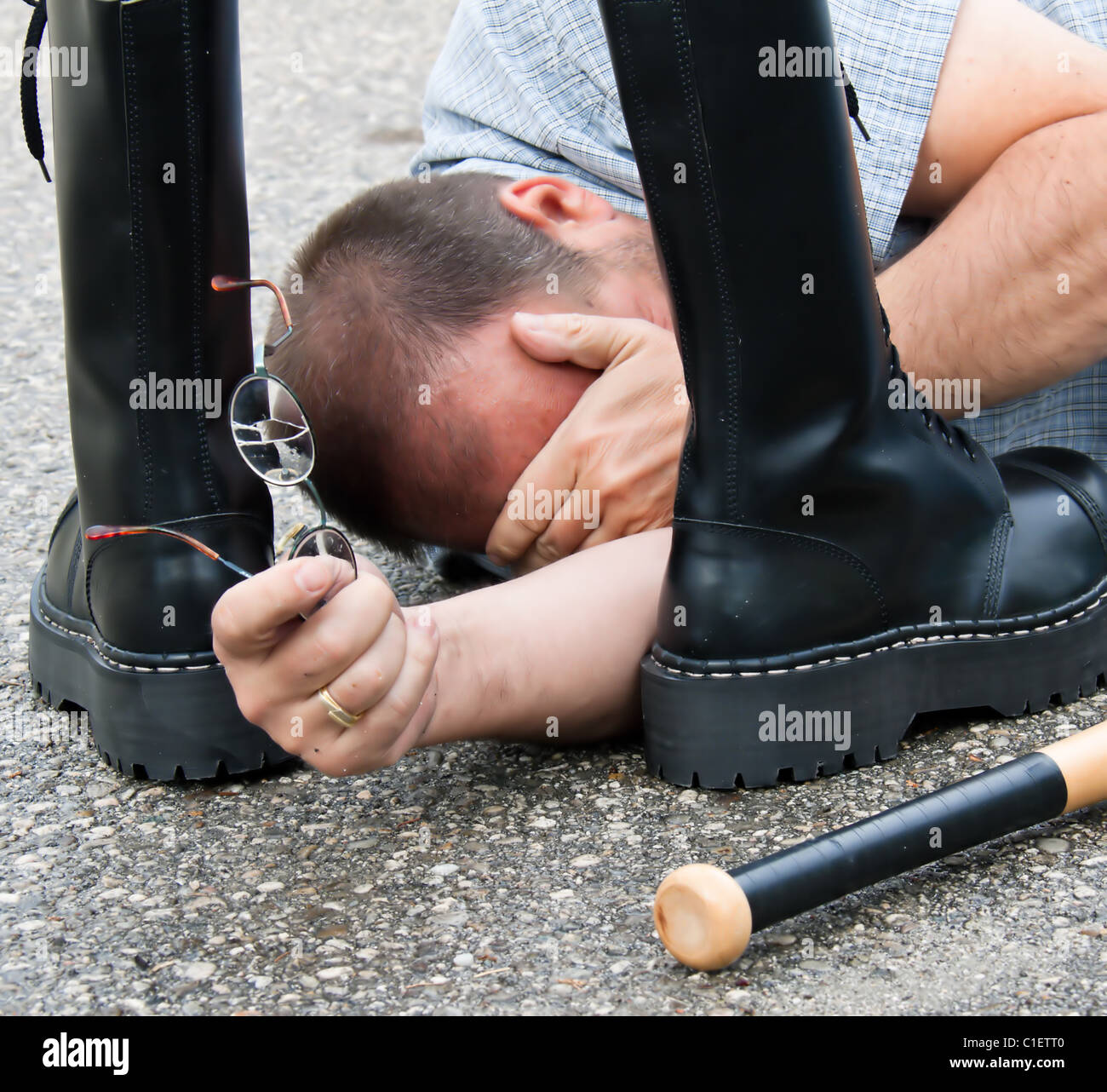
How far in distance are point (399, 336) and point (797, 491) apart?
0.47m

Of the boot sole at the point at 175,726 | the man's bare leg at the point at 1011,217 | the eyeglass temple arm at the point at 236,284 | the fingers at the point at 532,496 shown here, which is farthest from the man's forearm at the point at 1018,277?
the boot sole at the point at 175,726

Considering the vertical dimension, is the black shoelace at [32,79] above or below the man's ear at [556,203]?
above

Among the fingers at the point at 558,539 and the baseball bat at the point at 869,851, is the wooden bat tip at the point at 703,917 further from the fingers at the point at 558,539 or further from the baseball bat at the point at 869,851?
the fingers at the point at 558,539

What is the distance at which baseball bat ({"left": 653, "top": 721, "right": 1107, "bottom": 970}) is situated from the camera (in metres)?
0.84

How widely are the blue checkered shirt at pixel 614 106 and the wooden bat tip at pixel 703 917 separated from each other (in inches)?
34.5

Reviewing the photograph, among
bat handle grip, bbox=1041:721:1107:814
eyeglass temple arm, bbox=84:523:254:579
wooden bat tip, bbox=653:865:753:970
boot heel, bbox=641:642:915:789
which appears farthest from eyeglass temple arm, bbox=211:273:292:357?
bat handle grip, bbox=1041:721:1107:814

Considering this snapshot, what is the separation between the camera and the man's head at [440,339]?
130 centimetres

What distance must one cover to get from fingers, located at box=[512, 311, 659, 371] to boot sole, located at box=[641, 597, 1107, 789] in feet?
1.15

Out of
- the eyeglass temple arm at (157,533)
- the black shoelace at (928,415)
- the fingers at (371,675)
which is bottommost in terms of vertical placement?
the fingers at (371,675)

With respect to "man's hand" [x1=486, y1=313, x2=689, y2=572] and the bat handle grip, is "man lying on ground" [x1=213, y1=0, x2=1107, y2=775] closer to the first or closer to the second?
"man's hand" [x1=486, y1=313, x2=689, y2=572]

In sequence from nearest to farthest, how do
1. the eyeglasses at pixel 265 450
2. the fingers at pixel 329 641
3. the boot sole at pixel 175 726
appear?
the fingers at pixel 329 641 → the eyeglasses at pixel 265 450 → the boot sole at pixel 175 726

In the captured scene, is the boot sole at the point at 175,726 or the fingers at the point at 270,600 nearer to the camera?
the fingers at the point at 270,600

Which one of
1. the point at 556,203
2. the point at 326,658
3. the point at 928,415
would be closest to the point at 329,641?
the point at 326,658
